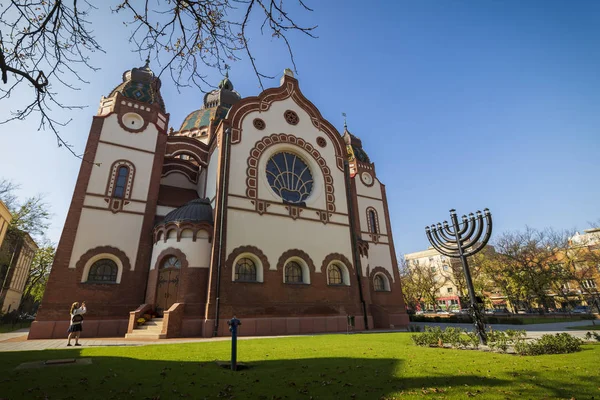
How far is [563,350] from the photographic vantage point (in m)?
8.49

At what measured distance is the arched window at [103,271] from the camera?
53.5 ft

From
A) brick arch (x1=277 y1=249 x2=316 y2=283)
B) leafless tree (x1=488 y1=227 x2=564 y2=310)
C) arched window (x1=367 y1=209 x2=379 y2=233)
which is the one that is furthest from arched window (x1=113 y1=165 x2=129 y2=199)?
leafless tree (x1=488 y1=227 x2=564 y2=310)

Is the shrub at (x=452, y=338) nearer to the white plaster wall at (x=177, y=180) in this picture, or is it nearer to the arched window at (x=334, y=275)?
the arched window at (x=334, y=275)

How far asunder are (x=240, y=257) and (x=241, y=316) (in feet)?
10.3

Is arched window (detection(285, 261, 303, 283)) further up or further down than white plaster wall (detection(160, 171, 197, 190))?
further down

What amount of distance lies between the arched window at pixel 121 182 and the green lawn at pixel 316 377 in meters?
10.9

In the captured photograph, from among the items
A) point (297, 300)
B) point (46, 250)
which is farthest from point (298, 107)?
point (46, 250)

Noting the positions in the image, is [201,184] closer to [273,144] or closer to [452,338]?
[273,144]

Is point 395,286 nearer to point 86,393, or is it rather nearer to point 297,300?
point 297,300

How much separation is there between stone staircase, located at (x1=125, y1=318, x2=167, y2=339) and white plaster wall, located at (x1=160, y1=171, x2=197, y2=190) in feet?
34.3

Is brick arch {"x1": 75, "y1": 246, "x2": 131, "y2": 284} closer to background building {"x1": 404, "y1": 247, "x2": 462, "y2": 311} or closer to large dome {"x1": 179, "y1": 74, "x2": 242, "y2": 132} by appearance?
large dome {"x1": 179, "y1": 74, "x2": 242, "y2": 132}

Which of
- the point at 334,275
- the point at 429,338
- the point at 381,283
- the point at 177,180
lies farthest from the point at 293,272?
the point at 177,180

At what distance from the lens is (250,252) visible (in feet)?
58.3

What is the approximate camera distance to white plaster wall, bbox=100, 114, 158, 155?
19297 mm
